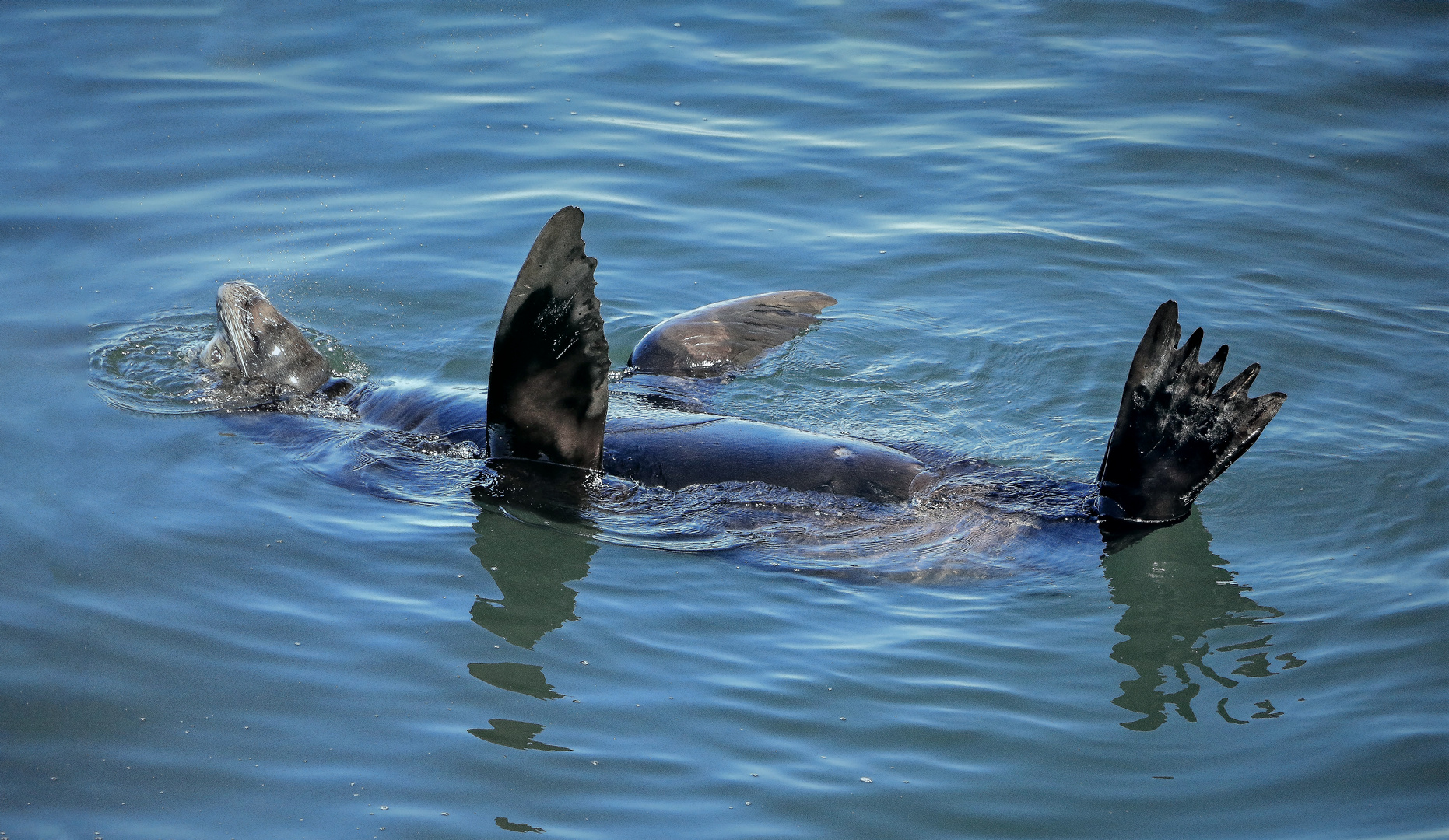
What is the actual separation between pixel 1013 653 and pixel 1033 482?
1062mm

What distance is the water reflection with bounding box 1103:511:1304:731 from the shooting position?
439 cm

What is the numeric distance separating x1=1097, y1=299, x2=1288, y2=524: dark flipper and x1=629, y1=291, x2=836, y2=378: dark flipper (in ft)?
8.23

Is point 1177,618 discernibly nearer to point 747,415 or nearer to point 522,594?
point 747,415

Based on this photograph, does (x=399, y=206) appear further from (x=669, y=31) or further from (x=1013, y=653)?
(x=1013, y=653)

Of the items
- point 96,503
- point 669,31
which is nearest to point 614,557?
point 96,503

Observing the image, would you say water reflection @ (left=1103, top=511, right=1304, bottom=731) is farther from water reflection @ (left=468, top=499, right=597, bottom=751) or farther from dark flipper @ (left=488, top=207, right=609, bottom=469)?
dark flipper @ (left=488, top=207, right=609, bottom=469)

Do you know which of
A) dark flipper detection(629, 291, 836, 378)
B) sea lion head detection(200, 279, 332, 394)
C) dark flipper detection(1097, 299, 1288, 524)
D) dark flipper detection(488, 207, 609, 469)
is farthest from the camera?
dark flipper detection(629, 291, 836, 378)

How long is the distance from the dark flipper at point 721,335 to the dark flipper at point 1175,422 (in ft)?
8.23

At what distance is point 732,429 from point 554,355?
35.2 inches

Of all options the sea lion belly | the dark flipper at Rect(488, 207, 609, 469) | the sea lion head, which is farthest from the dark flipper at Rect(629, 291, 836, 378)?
the sea lion head

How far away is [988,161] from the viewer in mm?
9977

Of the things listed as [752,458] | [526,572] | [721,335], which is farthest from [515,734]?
[721,335]

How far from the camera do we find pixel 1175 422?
4.86 meters

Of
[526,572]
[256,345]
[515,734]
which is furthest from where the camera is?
[256,345]
